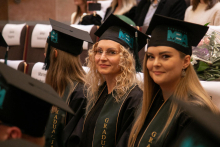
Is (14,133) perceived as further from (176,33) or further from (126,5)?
(126,5)

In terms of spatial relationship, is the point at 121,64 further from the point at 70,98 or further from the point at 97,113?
the point at 70,98

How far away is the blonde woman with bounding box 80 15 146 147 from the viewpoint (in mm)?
1919

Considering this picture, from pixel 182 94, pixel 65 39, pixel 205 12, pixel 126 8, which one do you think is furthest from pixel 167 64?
pixel 126 8

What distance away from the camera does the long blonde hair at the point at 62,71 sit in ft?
7.91

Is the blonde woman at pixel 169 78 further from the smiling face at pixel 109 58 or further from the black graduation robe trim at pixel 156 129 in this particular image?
the smiling face at pixel 109 58

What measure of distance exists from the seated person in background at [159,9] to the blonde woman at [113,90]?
1572 mm

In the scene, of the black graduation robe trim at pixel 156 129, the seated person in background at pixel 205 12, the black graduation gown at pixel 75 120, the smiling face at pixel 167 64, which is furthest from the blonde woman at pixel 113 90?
the seated person in background at pixel 205 12

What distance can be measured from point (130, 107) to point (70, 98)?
2.27 feet

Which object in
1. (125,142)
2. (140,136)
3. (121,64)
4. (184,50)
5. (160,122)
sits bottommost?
(125,142)

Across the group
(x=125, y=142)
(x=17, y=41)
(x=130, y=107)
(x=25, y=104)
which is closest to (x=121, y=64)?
(x=130, y=107)

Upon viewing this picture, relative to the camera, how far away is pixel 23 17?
17.2ft

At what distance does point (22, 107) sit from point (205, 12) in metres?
2.61

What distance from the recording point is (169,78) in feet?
4.94

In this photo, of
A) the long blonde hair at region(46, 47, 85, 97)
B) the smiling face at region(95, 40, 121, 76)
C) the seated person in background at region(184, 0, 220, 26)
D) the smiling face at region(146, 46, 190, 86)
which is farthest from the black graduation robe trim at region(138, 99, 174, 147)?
the seated person in background at region(184, 0, 220, 26)
